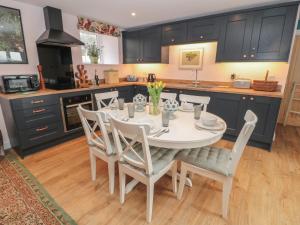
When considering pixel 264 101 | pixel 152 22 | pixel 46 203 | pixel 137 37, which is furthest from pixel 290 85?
pixel 46 203

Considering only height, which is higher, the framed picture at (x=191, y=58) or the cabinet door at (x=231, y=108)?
the framed picture at (x=191, y=58)

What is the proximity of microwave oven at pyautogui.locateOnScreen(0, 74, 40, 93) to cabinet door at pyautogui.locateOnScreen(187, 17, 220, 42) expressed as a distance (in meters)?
2.87

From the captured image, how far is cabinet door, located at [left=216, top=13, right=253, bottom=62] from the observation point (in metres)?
2.71

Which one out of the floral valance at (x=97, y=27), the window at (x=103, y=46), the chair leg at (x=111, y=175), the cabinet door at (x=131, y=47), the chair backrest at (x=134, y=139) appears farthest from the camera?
the cabinet door at (x=131, y=47)

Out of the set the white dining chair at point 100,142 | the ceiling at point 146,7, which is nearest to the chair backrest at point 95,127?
the white dining chair at point 100,142

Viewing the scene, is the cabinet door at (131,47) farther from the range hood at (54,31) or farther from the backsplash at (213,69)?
the range hood at (54,31)

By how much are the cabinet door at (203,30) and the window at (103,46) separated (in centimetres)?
191

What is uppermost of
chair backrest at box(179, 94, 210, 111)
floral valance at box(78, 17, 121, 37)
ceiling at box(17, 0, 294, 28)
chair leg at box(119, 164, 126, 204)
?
ceiling at box(17, 0, 294, 28)

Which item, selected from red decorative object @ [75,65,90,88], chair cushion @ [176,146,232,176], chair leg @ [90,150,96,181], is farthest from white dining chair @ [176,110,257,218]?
red decorative object @ [75,65,90,88]

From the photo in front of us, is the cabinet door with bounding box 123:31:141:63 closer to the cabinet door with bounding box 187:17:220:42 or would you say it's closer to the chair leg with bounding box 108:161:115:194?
the cabinet door with bounding box 187:17:220:42

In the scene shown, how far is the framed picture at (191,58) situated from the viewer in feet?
11.4

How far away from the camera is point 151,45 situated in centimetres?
383

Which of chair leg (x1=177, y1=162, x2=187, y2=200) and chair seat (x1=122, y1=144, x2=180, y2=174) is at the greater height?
Result: chair seat (x1=122, y1=144, x2=180, y2=174)

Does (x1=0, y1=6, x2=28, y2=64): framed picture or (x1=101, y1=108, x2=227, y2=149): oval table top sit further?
(x1=0, y1=6, x2=28, y2=64): framed picture
